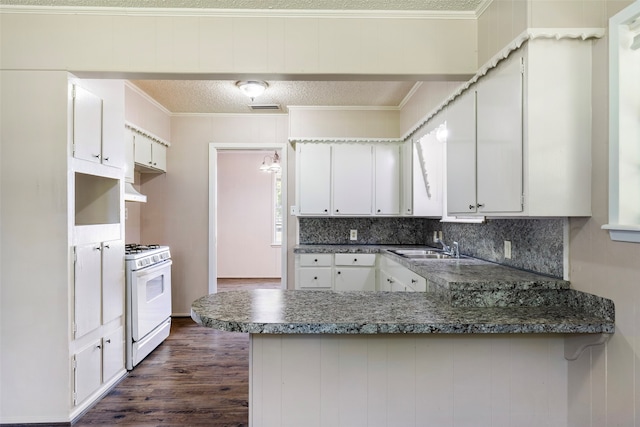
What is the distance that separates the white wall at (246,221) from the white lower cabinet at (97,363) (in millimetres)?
3973

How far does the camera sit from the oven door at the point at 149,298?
2820 millimetres

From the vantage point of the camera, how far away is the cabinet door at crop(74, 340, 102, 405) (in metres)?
2.14

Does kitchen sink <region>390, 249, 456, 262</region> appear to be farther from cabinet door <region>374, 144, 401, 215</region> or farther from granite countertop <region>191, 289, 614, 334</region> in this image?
granite countertop <region>191, 289, 614, 334</region>

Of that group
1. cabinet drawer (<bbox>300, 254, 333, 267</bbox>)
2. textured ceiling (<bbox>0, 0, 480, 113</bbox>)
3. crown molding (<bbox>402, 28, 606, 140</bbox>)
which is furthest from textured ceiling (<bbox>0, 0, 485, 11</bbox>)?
cabinet drawer (<bbox>300, 254, 333, 267</bbox>)

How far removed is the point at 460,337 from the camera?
148 centimetres

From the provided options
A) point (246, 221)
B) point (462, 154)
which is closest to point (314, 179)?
point (462, 154)

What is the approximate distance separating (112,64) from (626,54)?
2544 millimetres

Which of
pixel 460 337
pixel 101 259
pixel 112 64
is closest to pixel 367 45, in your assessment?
pixel 112 64

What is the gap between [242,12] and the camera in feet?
6.23

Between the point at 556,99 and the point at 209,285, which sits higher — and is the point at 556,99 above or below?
above

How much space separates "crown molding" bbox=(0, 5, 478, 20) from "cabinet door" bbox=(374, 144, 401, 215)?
6.63 feet

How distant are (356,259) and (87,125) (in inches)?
105

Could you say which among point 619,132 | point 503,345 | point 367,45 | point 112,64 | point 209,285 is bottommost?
point 209,285

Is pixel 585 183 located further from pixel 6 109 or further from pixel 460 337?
pixel 6 109
